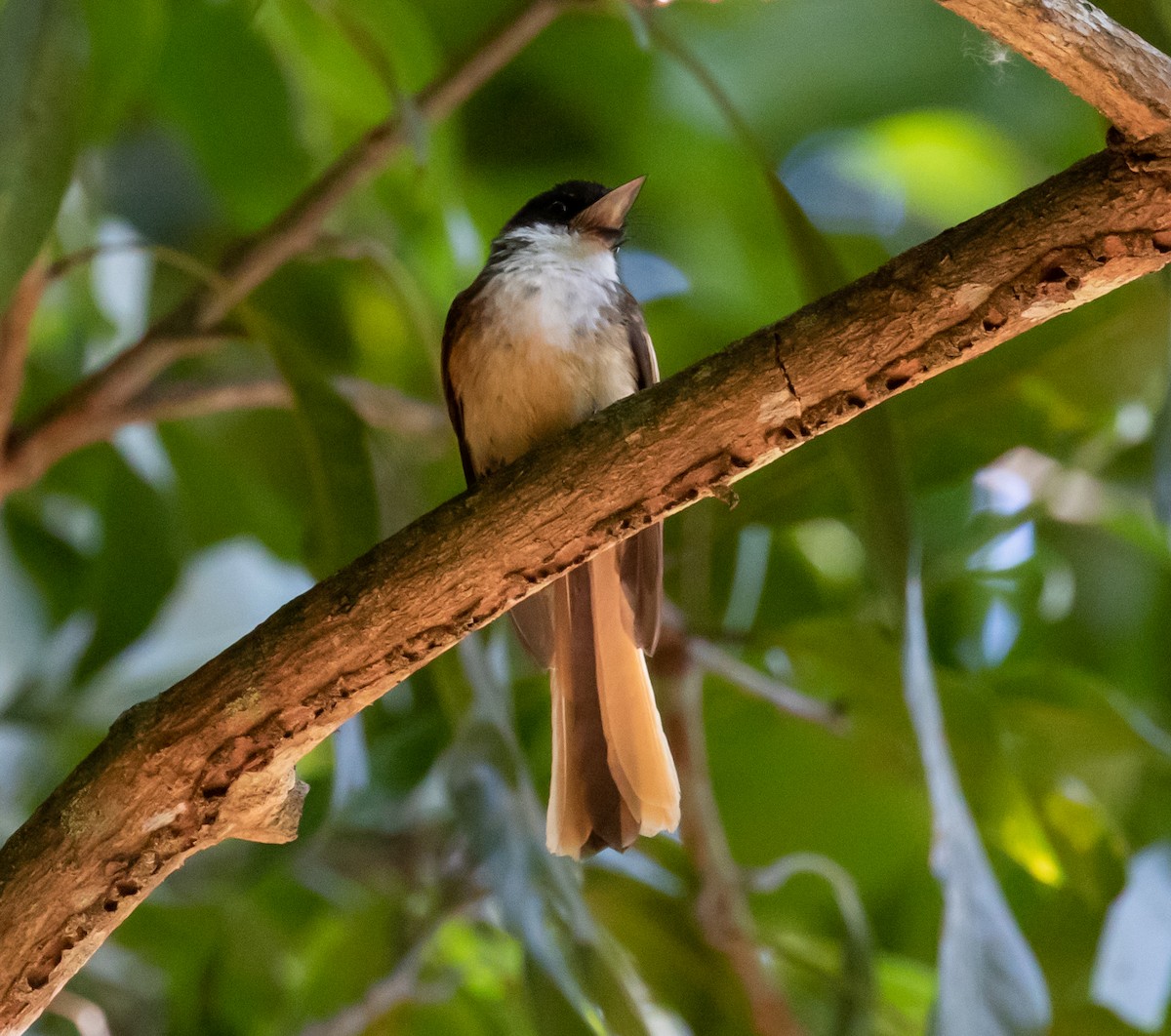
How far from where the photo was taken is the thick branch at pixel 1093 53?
38.6 inches

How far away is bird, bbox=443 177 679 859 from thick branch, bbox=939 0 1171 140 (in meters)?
0.80

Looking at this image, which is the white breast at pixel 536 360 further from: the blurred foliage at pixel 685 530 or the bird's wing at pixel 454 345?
the blurred foliage at pixel 685 530

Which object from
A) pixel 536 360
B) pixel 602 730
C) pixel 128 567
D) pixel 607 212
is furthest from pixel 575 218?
pixel 128 567

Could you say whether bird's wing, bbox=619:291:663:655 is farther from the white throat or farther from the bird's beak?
the bird's beak

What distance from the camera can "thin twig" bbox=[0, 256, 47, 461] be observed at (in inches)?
66.8

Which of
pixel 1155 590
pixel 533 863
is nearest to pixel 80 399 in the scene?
pixel 533 863

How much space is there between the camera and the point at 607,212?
1983 mm

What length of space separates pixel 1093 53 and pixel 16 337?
4.26 feet

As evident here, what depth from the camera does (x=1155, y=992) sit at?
2.13 m

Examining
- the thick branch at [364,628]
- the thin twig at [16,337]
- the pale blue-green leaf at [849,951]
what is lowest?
the pale blue-green leaf at [849,951]

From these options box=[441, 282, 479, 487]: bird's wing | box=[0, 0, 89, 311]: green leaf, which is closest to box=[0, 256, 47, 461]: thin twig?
box=[0, 0, 89, 311]: green leaf

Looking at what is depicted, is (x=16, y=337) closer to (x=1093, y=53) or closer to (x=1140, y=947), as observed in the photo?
(x=1093, y=53)

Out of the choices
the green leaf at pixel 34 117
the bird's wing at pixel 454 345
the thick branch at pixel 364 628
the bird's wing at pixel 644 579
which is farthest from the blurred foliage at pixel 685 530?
the thick branch at pixel 364 628

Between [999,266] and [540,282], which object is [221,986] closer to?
[540,282]
